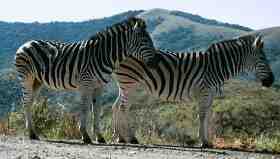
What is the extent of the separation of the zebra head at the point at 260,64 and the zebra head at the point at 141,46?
2436 mm

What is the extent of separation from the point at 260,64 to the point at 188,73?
1.76 metres

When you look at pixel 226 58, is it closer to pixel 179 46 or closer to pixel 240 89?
pixel 240 89

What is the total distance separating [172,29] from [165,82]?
170803 mm

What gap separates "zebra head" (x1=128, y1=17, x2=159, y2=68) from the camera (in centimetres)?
1491

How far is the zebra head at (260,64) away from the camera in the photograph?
15477mm

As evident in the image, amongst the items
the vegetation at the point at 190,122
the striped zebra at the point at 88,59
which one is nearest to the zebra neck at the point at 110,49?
the striped zebra at the point at 88,59

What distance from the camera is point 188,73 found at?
15.4m

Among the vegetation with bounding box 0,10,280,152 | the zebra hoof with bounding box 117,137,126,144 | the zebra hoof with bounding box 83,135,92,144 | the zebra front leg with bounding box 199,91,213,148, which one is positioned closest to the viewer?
the zebra hoof with bounding box 83,135,92,144

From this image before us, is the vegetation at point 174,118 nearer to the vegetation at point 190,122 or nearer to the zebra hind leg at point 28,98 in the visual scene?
the vegetation at point 190,122

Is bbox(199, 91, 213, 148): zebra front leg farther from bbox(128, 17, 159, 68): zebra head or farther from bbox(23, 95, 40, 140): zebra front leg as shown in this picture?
bbox(23, 95, 40, 140): zebra front leg

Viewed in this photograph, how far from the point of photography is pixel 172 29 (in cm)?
18550

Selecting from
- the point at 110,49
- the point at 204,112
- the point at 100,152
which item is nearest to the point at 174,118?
the point at 204,112

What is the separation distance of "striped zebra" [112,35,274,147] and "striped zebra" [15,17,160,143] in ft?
1.64

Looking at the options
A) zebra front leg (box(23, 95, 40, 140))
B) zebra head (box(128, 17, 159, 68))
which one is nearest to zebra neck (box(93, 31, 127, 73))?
zebra head (box(128, 17, 159, 68))
